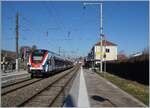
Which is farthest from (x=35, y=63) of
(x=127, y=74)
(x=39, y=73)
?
(x=127, y=74)

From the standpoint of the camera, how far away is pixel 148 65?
27.3m

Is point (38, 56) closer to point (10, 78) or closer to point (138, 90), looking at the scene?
point (10, 78)

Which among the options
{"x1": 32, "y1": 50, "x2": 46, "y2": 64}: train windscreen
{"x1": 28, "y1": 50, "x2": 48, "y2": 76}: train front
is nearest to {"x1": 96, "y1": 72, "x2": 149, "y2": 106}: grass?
{"x1": 28, "y1": 50, "x2": 48, "y2": 76}: train front

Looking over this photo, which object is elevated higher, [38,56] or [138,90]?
[38,56]

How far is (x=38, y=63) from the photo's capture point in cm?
3422

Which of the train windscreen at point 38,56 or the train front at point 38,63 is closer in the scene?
the train front at point 38,63

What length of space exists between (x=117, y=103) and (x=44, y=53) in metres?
21.3

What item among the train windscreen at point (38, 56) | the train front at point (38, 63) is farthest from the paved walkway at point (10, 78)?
the train windscreen at point (38, 56)

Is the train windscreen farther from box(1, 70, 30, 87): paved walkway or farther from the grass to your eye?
the grass

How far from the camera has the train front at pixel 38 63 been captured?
3406 centimetres

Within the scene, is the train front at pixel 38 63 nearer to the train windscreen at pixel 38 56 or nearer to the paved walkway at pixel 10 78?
the train windscreen at pixel 38 56

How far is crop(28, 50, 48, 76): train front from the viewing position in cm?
3406

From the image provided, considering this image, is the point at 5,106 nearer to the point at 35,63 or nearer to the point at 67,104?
the point at 67,104

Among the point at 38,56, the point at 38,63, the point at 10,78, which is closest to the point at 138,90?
the point at 38,63
